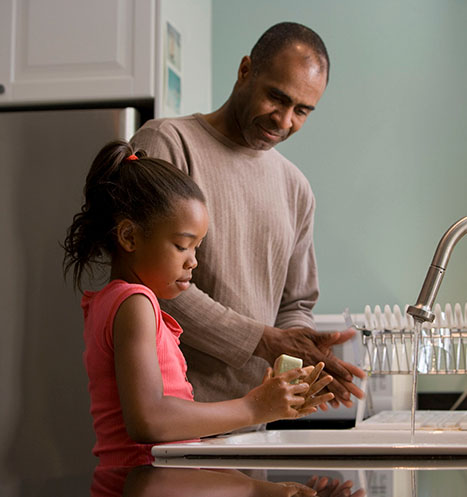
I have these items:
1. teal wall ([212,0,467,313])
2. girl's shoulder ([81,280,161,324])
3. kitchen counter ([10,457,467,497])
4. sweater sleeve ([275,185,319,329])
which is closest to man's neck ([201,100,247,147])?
sweater sleeve ([275,185,319,329])

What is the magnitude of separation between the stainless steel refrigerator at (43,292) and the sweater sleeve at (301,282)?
22.5 inches

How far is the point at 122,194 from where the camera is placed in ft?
3.34

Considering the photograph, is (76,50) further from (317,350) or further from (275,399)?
(275,399)

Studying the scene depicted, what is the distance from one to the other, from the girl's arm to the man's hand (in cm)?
33

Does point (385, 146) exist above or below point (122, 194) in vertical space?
above

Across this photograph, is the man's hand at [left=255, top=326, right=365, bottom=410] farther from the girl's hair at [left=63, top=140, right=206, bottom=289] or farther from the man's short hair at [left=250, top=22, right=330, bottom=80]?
the man's short hair at [left=250, top=22, right=330, bottom=80]

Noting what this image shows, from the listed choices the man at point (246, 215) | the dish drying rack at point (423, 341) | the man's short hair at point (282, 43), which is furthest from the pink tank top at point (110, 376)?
the man's short hair at point (282, 43)

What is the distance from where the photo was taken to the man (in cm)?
129

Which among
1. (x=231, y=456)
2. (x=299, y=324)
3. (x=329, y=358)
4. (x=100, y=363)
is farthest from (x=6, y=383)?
(x=231, y=456)

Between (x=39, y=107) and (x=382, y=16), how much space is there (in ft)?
3.87

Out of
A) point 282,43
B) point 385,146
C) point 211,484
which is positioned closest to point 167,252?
point 211,484

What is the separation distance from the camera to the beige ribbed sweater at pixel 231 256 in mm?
1292

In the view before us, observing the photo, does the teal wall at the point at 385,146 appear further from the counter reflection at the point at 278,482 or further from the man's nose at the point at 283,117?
the counter reflection at the point at 278,482

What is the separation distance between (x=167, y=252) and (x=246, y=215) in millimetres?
493
